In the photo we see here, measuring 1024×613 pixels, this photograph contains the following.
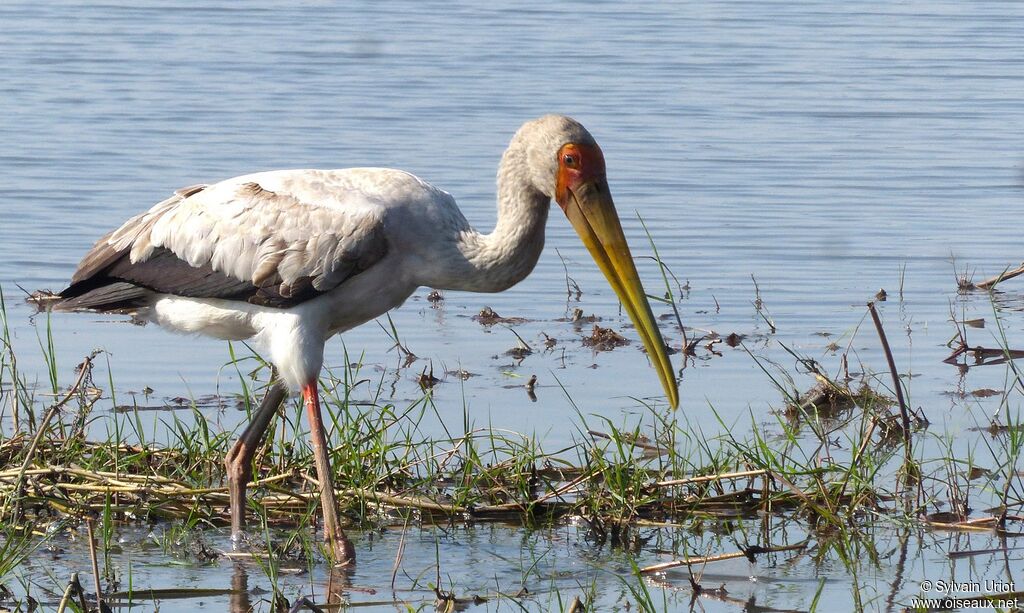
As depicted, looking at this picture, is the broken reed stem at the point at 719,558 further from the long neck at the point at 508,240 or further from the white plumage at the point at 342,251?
the long neck at the point at 508,240

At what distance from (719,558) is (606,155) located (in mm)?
7639

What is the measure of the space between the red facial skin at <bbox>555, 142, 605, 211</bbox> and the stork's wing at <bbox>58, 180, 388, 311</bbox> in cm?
58

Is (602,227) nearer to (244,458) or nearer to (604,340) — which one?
(244,458)

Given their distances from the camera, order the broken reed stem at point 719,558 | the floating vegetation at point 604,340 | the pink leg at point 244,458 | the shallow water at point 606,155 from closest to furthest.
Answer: the broken reed stem at point 719,558, the pink leg at point 244,458, the shallow water at point 606,155, the floating vegetation at point 604,340

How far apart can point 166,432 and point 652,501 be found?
78.6 inches

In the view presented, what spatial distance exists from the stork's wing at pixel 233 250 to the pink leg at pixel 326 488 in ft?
1.11

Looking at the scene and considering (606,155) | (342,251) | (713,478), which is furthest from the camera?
(606,155)

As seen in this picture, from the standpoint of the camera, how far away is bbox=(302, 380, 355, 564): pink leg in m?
5.24

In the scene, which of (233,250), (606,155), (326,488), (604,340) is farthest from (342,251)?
(606,155)

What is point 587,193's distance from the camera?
5480 mm

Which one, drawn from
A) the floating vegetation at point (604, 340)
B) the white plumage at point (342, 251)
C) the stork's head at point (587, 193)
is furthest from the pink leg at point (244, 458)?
the floating vegetation at point (604, 340)

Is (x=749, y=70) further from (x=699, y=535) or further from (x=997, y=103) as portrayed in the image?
(x=699, y=535)

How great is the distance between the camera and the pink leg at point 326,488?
524 centimetres

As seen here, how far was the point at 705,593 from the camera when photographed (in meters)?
4.95
